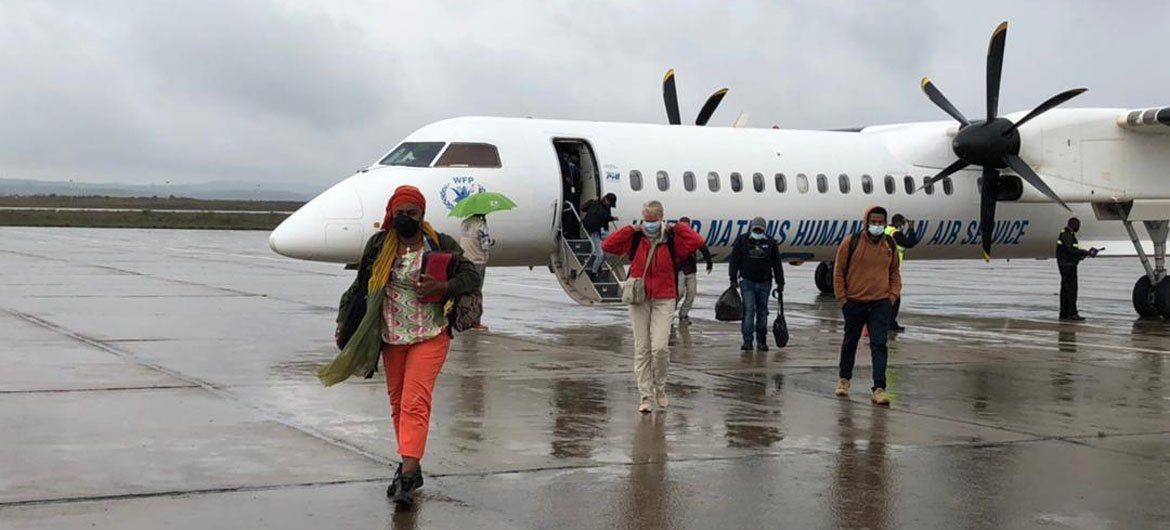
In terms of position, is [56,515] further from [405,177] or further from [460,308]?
[405,177]

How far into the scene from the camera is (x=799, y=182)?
23.0m

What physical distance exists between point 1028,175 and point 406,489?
17.5m

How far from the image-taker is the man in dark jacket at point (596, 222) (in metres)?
19.9

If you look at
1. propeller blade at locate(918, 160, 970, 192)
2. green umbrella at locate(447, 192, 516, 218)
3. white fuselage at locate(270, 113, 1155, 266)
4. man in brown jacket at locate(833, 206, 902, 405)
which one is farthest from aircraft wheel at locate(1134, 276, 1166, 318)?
man in brown jacket at locate(833, 206, 902, 405)

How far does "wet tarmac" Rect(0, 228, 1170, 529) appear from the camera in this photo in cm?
756

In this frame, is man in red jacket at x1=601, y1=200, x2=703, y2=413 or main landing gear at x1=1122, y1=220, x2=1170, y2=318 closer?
man in red jacket at x1=601, y1=200, x2=703, y2=413

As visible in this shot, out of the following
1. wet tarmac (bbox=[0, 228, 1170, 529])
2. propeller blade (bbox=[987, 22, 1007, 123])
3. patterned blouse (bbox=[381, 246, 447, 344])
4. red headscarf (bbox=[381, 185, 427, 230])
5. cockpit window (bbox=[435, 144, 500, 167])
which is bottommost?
wet tarmac (bbox=[0, 228, 1170, 529])

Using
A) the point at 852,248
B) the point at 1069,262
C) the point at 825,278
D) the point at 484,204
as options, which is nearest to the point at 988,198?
the point at 1069,262

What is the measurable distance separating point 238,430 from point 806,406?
4692mm

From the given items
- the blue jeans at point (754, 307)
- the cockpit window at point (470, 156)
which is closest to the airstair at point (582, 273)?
the cockpit window at point (470, 156)

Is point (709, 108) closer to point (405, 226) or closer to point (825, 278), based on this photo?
point (825, 278)

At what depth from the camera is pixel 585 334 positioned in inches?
712

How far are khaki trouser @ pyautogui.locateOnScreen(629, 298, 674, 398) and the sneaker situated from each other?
372cm

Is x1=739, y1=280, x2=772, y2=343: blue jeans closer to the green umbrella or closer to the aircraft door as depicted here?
the green umbrella
